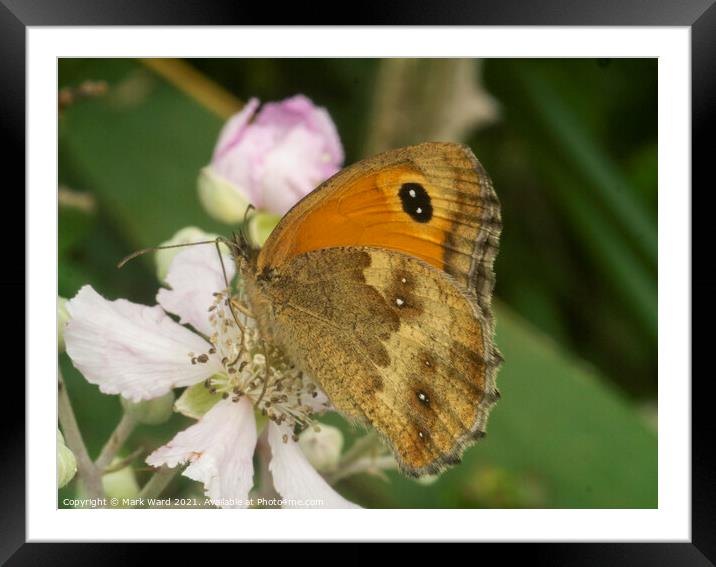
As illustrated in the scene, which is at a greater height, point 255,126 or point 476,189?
point 255,126

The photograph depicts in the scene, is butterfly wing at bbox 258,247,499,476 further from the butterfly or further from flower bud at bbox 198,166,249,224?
flower bud at bbox 198,166,249,224

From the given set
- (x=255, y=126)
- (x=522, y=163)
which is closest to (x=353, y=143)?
(x=522, y=163)

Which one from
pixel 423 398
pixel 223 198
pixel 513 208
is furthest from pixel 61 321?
pixel 513 208

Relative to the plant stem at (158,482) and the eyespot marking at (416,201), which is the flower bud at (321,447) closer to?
the plant stem at (158,482)

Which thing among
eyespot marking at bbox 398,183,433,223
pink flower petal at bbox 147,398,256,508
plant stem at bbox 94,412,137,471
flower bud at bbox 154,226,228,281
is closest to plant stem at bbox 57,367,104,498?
plant stem at bbox 94,412,137,471

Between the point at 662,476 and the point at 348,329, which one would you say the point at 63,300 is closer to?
the point at 348,329
